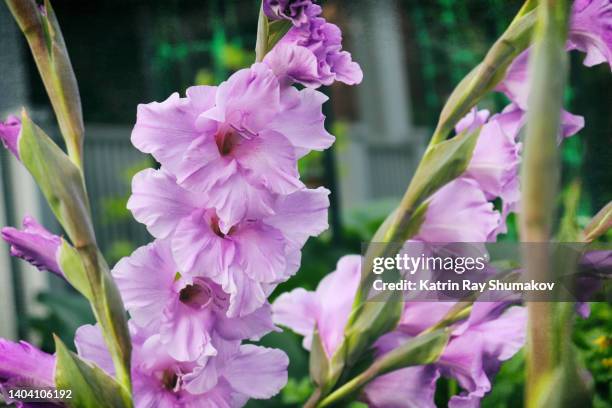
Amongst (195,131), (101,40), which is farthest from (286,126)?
(101,40)

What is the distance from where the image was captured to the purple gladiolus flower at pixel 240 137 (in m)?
0.26

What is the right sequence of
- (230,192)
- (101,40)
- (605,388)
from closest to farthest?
(230,192) < (605,388) < (101,40)

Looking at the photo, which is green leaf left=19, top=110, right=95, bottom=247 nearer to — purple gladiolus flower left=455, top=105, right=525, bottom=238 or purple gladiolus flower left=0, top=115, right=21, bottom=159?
purple gladiolus flower left=0, top=115, right=21, bottom=159

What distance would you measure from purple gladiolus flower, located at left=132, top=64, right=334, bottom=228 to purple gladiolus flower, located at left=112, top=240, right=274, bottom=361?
3cm

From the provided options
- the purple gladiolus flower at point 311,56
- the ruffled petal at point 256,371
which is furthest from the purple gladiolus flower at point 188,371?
the purple gladiolus flower at point 311,56

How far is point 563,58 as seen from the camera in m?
0.17

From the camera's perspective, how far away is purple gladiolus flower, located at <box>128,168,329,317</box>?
27cm

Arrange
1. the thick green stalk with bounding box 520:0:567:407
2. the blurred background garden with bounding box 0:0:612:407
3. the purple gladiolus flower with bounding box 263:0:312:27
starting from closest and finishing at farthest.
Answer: the thick green stalk with bounding box 520:0:567:407, the purple gladiolus flower with bounding box 263:0:312:27, the blurred background garden with bounding box 0:0:612:407

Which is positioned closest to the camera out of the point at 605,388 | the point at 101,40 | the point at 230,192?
the point at 230,192

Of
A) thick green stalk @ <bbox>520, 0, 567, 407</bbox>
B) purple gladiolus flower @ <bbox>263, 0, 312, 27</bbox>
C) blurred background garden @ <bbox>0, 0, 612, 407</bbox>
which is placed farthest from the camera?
blurred background garden @ <bbox>0, 0, 612, 407</bbox>

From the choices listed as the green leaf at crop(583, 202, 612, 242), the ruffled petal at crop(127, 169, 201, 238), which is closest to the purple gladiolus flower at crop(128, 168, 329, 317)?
the ruffled petal at crop(127, 169, 201, 238)

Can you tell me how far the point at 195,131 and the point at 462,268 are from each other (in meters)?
0.11

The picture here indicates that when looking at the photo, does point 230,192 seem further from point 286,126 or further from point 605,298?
point 605,298

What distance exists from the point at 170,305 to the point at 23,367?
0.18 feet
